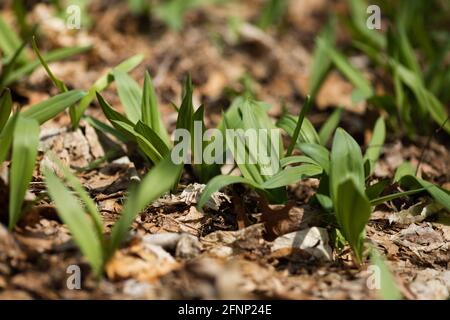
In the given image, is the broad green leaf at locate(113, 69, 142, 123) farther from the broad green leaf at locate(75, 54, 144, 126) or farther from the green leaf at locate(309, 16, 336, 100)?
the green leaf at locate(309, 16, 336, 100)

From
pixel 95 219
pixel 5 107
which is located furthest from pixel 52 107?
pixel 95 219

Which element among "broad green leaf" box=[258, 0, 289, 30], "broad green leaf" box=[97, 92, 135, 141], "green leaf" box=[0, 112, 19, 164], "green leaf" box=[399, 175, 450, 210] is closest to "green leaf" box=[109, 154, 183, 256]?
"broad green leaf" box=[97, 92, 135, 141]

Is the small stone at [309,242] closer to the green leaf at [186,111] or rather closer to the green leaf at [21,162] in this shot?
the green leaf at [186,111]

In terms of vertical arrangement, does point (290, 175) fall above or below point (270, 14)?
below

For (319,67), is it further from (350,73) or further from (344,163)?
(344,163)
